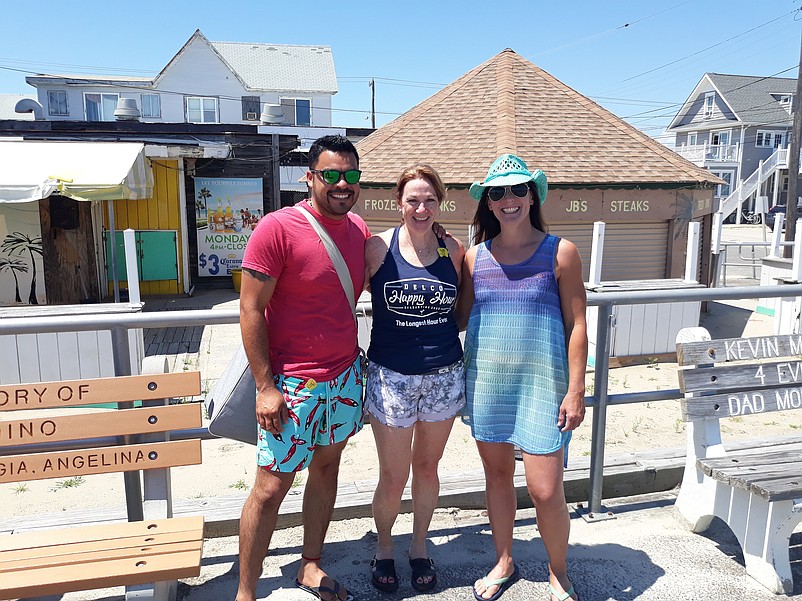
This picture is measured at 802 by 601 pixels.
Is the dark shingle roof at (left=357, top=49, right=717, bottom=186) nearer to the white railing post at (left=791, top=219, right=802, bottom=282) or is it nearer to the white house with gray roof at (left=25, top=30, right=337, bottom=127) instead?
the white railing post at (left=791, top=219, right=802, bottom=282)

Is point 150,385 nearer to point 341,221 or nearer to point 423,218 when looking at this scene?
point 341,221

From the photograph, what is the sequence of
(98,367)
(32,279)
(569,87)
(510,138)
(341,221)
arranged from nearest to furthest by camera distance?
(341,221) → (98,367) → (510,138) → (32,279) → (569,87)

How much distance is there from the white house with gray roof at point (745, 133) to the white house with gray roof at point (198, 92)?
86.1 feet

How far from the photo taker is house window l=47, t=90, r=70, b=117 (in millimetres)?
34031

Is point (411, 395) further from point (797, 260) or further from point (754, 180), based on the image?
point (754, 180)

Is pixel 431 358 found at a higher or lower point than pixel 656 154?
lower

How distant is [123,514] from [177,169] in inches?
498

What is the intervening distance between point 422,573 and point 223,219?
45.9 ft

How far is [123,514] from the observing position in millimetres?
3127

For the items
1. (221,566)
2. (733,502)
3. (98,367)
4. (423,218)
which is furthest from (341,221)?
(98,367)

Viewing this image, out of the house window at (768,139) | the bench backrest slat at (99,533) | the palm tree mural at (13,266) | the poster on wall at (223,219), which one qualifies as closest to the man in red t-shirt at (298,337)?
the bench backrest slat at (99,533)

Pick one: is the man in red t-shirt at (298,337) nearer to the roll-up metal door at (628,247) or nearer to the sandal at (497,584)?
the sandal at (497,584)

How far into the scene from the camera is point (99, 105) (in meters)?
34.6

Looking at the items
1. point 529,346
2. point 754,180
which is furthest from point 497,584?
point 754,180
